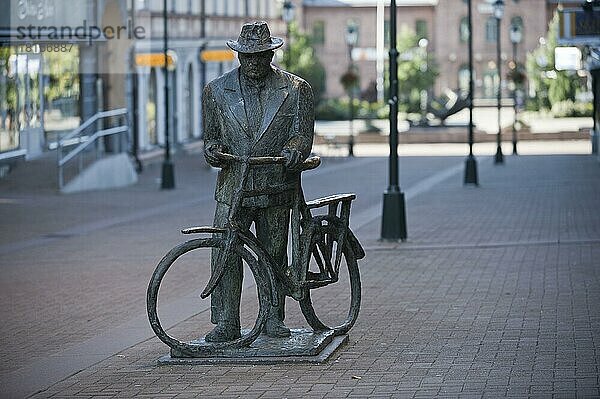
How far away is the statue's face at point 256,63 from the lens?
9.68 m

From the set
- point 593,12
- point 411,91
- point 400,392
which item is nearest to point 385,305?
point 400,392

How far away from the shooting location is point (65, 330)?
11.5 meters

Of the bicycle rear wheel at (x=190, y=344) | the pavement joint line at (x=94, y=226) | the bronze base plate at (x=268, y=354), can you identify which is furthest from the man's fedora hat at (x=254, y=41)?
the pavement joint line at (x=94, y=226)

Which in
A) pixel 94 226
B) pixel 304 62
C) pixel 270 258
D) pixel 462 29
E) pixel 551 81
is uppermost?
pixel 462 29

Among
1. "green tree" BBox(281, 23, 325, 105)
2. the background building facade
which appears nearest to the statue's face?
"green tree" BBox(281, 23, 325, 105)

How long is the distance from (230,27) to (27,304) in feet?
143

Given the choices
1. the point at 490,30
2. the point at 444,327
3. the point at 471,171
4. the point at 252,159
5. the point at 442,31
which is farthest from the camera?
the point at 442,31

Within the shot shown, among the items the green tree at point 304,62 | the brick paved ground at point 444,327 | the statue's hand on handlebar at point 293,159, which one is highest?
the green tree at point 304,62

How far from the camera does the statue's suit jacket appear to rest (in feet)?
31.8

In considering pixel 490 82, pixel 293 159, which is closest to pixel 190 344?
pixel 293 159

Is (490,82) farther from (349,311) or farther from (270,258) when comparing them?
(270,258)

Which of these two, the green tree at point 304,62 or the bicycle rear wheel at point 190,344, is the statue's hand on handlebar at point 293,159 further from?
the green tree at point 304,62

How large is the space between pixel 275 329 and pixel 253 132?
1365mm

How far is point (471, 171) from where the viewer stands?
2994 cm
